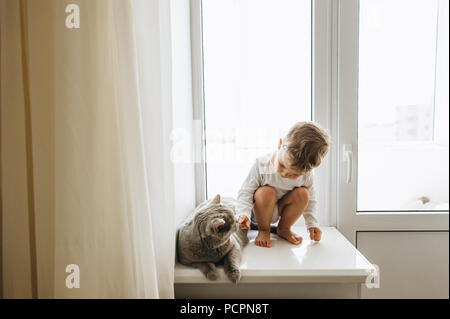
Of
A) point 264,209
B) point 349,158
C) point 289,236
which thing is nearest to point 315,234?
point 289,236

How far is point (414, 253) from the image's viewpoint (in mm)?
1174

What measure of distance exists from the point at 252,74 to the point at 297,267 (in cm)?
78

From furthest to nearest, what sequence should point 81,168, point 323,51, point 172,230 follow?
1. point 323,51
2. point 172,230
3. point 81,168

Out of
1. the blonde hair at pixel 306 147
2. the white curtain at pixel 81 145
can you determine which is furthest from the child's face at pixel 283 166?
the white curtain at pixel 81 145

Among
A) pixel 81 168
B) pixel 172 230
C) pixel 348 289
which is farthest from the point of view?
pixel 348 289

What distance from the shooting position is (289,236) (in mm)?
1062

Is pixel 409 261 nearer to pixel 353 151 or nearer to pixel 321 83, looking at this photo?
pixel 353 151

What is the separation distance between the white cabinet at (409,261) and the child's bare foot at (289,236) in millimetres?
325

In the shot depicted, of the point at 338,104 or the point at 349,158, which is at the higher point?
the point at 338,104

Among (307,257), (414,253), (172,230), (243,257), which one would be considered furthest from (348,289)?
(172,230)

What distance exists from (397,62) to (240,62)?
0.64 meters

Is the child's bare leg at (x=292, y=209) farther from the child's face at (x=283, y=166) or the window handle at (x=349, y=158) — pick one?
the window handle at (x=349, y=158)

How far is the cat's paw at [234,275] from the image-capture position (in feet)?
2.74
